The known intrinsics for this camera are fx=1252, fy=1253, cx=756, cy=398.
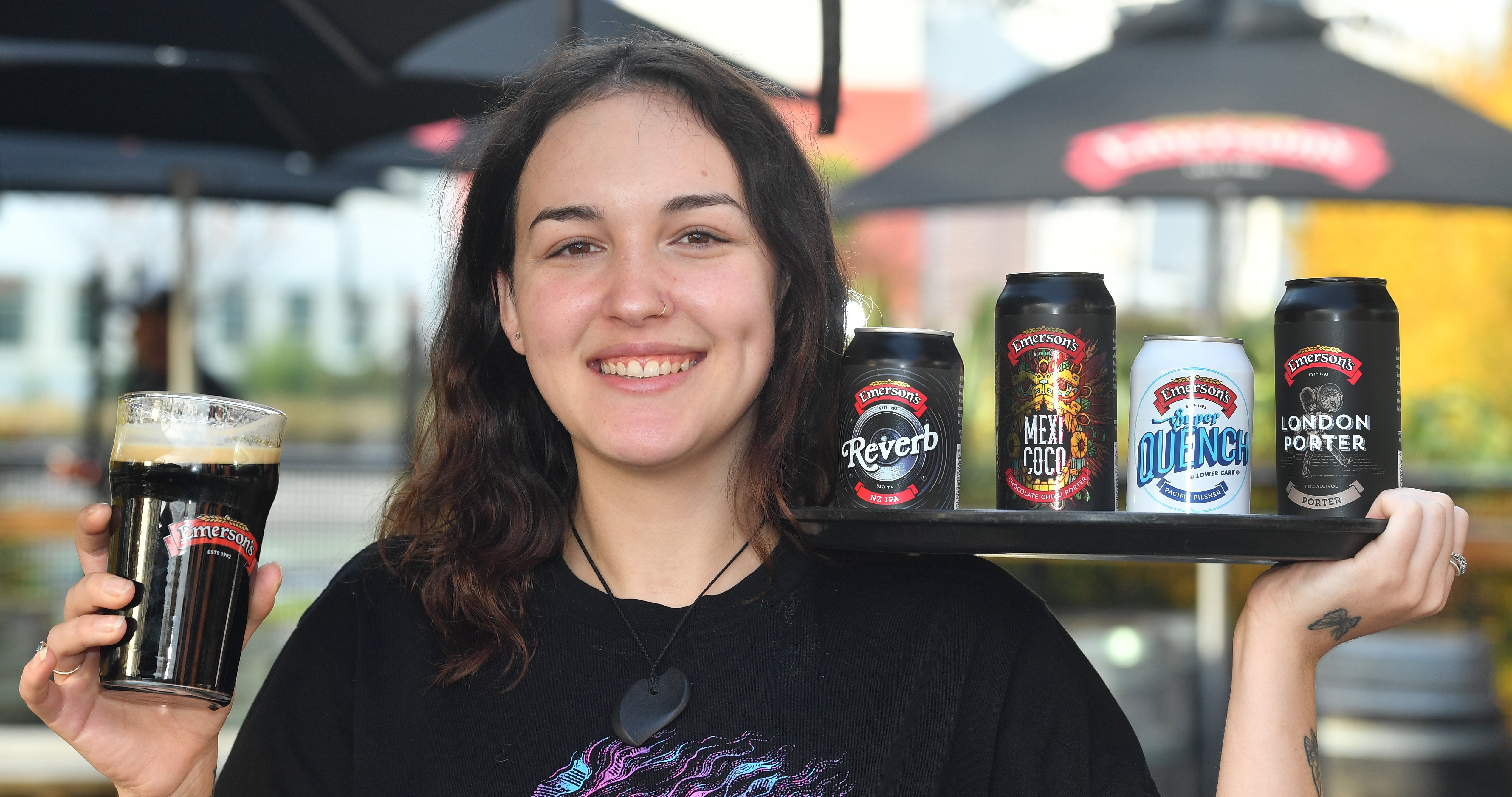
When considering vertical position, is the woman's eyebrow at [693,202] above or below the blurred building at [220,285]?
below

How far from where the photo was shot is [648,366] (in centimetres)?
Result: 150

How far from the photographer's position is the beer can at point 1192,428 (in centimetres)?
130

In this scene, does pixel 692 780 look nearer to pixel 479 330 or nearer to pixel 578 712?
pixel 578 712

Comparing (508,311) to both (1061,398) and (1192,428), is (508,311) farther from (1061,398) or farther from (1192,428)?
(1192,428)

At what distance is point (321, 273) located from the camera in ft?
54.2

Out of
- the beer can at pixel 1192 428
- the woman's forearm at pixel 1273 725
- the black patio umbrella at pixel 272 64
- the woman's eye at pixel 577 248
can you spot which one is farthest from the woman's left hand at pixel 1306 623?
the black patio umbrella at pixel 272 64

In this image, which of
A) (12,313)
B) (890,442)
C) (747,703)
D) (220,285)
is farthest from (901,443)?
(12,313)

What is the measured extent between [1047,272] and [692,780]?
687mm

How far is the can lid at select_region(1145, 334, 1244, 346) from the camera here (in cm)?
133

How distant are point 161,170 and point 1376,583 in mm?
4157

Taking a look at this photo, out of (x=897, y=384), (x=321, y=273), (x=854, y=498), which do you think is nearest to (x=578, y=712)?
(x=854, y=498)

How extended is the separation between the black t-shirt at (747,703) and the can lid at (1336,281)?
504 mm

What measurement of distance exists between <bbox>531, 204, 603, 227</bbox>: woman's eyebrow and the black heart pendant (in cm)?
56

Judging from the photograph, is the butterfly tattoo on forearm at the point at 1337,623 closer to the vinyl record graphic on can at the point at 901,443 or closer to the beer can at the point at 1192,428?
the beer can at the point at 1192,428
